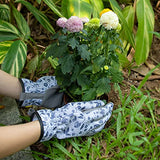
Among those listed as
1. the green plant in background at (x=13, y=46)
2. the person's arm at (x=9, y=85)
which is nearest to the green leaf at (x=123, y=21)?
the green plant in background at (x=13, y=46)

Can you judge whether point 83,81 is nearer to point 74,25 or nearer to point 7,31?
point 74,25

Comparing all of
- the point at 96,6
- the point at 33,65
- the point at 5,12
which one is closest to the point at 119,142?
the point at 33,65

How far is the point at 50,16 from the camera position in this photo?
65.7 inches

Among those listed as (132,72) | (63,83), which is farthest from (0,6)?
(132,72)

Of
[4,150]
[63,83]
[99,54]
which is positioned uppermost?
[99,54]

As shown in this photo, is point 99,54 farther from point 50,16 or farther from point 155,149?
point 50,16

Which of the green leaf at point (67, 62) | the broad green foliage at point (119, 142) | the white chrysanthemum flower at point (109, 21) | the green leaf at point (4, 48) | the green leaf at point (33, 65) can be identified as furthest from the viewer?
the green leaf at point (33, 65)

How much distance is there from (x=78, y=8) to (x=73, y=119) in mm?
600

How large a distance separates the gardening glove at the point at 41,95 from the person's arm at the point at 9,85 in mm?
30

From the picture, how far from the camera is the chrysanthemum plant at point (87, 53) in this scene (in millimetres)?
845

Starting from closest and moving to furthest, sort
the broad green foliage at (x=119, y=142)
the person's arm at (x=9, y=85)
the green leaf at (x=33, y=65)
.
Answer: the broad green foliage at (x=119, y=142), the person's arm at (x=9, y=85), the green leaf at (x=33, y=65)

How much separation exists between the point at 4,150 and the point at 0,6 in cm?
93

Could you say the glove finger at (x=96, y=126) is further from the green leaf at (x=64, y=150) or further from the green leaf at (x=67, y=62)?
the green leaf at (x=67, y=62)

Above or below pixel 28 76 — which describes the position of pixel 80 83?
above
